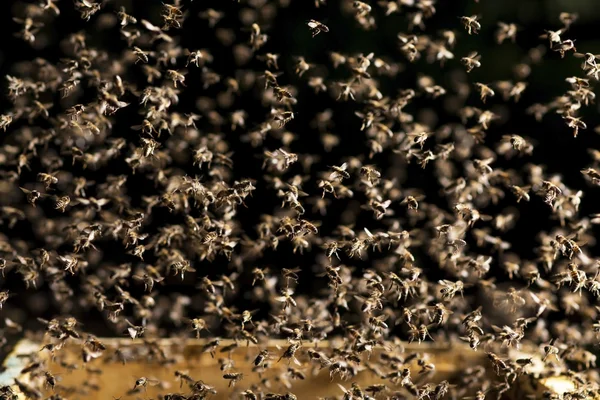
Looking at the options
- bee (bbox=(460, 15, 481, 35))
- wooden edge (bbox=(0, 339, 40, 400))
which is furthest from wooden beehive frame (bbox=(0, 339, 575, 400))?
bee (bbox=(460, 15, 481, 35))

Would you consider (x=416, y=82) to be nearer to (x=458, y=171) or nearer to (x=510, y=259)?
(x=458, y=171)

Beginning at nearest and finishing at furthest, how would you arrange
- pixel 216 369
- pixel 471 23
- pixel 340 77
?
pixel 471 23 < pixel 216 369 < pixel 340 77

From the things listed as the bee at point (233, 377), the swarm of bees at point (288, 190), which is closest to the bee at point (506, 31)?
the swarm of bees at point (288, 190)

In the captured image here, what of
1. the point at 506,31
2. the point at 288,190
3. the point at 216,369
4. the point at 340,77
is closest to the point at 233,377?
the point at 216,369

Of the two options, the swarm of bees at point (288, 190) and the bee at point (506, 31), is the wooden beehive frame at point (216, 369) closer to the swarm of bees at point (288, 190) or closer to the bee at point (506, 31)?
the swarm of bees at point (288, 190)

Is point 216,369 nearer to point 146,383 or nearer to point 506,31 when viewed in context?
point 146,383

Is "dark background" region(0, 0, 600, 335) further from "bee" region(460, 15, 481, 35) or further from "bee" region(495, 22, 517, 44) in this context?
"bee" region(460, 15, 481, 35)

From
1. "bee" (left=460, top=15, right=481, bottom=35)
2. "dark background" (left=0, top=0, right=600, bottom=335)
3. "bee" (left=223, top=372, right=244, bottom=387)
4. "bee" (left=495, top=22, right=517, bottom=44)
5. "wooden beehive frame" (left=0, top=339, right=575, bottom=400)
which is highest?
"bee" (left=460, top=15, right=481, bottom=35)

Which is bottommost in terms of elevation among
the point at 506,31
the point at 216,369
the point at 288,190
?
the point at 216,369
